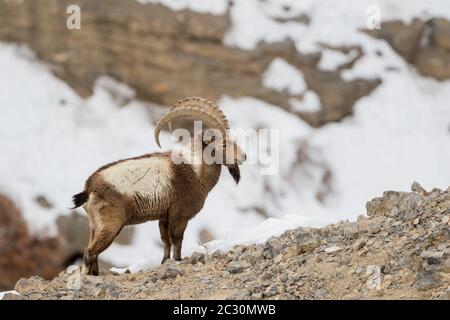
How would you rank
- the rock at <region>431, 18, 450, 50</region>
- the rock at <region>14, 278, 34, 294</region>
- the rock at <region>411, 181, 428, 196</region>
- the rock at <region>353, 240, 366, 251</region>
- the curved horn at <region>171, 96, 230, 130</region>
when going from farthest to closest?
the rock at <region>431, 18, 450, 50</region>, the curved horn at <region>171, 96, 230, 130</region>, the rock at <region>411, 181, 428, 196</region>, the rock at <region>14, 278, 34, 294</region>, the rock at <region>353, 240, 366, 251</region>

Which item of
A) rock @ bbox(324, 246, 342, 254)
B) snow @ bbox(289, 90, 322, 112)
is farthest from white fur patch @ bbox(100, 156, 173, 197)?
snow @ bbox(289, 90, 322, 112)

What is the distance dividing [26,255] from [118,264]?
9.15ft

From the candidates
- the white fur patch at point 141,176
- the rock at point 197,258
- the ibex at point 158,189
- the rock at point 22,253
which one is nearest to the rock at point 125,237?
the rock at point 22,253

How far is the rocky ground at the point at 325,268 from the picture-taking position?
8375mm

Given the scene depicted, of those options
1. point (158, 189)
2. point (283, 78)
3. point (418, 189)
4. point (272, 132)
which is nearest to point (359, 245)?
point (418, 189)

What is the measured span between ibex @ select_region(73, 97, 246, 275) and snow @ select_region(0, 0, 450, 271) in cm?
1004

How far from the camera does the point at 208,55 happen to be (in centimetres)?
2714

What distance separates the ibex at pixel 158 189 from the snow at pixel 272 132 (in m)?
10.0

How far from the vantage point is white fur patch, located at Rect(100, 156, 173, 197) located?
11281 mm

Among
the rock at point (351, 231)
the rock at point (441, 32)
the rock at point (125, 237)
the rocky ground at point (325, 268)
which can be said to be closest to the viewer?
the rocky ground at point (325, 268)

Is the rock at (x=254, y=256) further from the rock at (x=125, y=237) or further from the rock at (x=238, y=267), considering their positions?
the rock at (x=125, y=237)

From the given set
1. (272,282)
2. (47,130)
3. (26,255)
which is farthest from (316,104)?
(272,282)

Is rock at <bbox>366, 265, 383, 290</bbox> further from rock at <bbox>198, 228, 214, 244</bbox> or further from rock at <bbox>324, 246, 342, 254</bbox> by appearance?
rock at <bbox>198, 228, 214, 244</bbox>

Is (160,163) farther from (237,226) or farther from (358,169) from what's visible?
(358,169)
